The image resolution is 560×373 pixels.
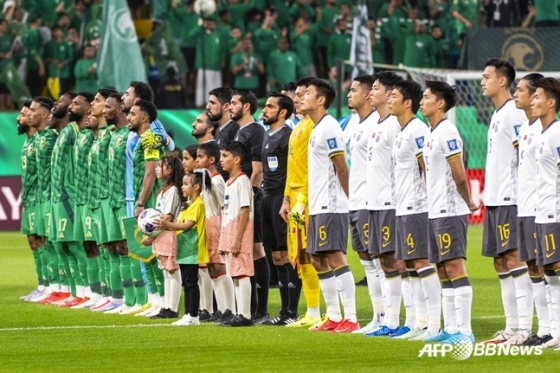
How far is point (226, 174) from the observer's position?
47.8ft

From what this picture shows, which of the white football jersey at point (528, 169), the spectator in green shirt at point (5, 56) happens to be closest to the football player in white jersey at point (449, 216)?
the white football jersey at point (528, 169)

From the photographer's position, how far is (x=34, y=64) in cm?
2825

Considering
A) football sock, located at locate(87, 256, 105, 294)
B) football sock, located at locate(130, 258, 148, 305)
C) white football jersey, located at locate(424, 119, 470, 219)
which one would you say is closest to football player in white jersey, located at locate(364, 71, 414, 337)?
white football jersey, located at locate(424, 119, 470, 219)

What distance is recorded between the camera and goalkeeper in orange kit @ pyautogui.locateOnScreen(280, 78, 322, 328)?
13133 mm

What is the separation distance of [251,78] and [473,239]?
239 inches

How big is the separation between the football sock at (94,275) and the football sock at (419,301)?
5100mm

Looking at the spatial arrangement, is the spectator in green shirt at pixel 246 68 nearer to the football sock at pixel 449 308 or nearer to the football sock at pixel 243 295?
the football sock at pixel 243 295

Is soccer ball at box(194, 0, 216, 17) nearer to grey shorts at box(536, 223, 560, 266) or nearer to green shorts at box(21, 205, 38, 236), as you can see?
green shorts at box(21, 205, 38, 236)

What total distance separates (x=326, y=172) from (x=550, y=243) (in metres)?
2.59

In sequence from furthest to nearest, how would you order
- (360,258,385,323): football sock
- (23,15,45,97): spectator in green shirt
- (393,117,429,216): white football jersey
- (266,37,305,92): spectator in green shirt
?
(266,37,305,92): spectator in green shirt
(23,15,45,97): spectator in green shirt
(360,258,385,323): football sock
(393,117,429,216): white football jersey

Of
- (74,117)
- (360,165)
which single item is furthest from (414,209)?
(74,117)

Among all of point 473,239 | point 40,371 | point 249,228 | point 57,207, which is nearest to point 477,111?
point 473,239

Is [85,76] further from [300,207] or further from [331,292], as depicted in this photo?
[331,292]

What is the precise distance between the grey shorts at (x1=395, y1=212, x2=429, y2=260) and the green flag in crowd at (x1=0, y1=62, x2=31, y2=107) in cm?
1701
